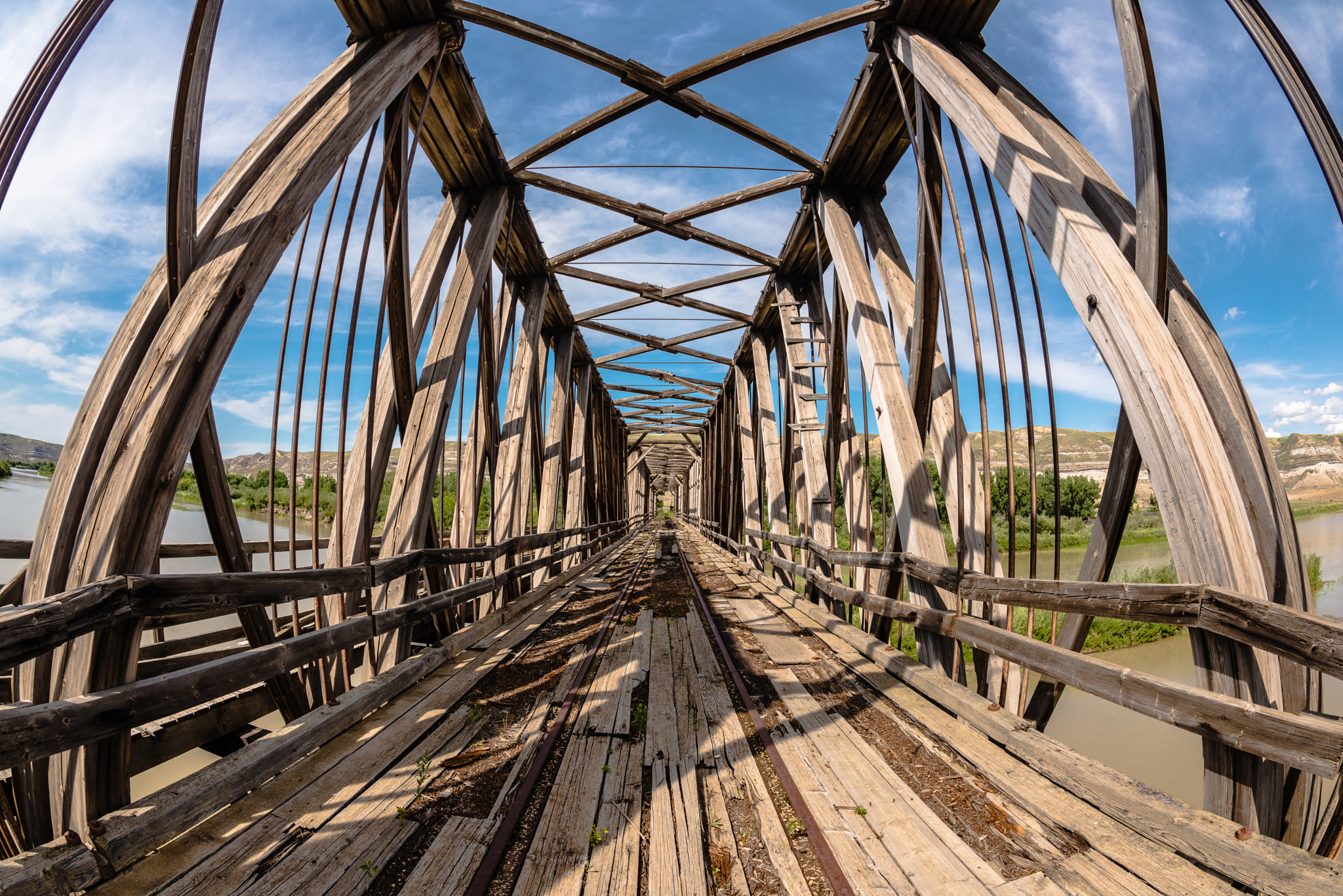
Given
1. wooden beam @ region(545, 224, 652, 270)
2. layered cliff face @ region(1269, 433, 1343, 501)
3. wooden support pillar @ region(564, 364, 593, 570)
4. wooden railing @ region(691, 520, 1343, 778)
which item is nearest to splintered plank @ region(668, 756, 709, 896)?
wooden railing @ region(691, 520, 1343, 778)

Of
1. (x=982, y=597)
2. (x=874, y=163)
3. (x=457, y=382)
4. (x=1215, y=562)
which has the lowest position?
(x=982, y=597)

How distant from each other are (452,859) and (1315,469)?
427ft

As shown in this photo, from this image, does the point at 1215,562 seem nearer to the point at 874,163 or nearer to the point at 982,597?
the point at 982,597

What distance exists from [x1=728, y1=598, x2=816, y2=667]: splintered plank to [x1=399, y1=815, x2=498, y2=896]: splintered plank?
2822 millimetres

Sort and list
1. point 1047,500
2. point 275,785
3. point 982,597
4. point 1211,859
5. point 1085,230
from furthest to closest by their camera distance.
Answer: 1. point 1047,500
2. point 982,597
3. point 1085,230
4. point 275,785
5. point 1211,859

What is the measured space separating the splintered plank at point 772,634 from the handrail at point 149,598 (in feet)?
10.2

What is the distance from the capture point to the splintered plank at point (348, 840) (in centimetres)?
176

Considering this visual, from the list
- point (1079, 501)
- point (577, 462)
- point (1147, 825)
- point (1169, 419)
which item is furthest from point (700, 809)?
point (1079, 501)

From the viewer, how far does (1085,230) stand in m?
2.56

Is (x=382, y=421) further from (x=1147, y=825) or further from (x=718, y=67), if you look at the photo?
(x=1147, y=825)

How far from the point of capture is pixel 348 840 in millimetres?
1996

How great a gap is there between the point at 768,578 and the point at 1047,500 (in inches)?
1530

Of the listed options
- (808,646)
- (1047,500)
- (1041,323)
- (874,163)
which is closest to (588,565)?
(808,646)

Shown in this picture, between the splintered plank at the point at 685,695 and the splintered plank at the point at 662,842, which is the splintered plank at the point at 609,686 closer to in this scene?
the splintered plank at the point at 685,695
